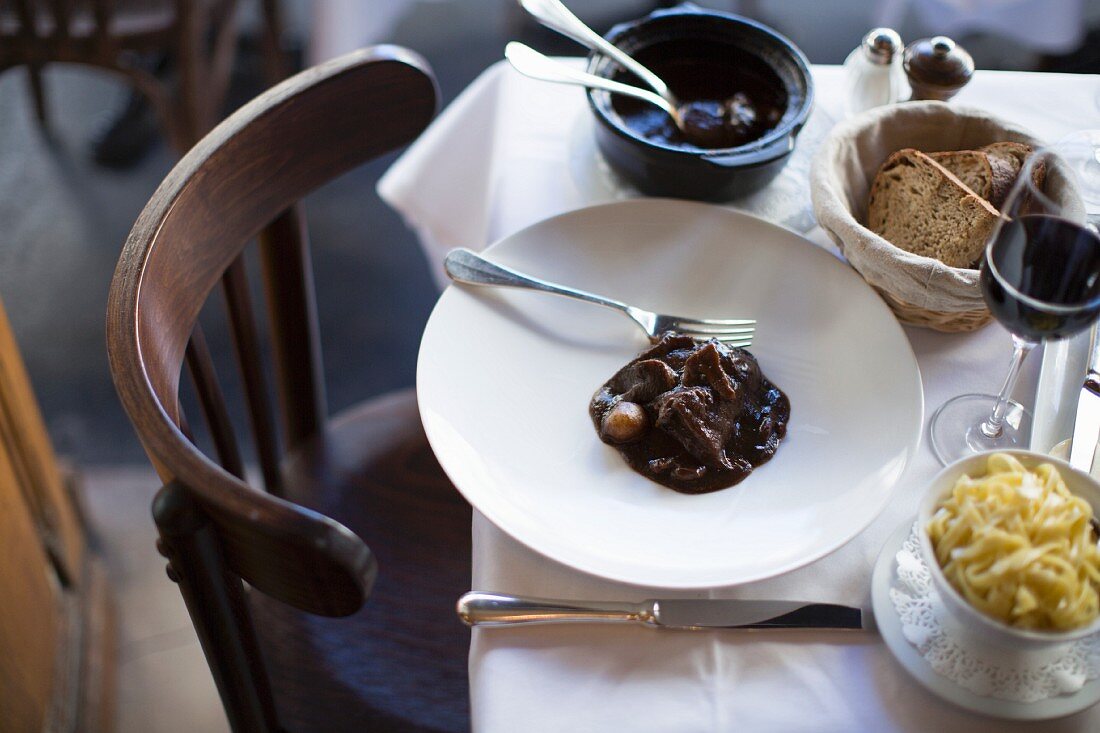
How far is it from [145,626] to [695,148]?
1.22 meters

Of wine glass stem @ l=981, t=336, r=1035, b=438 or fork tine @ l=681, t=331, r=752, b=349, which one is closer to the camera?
wine glass stem @ l=981, t=336, r=1035, b=438

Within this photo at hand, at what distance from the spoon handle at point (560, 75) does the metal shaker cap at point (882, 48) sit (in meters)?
0.22

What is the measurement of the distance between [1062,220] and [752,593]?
341 mm

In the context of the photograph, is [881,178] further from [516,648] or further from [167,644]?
[167,644]

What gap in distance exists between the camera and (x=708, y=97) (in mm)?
1049

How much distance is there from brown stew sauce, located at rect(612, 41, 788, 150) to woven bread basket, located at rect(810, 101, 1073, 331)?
108 millimetres

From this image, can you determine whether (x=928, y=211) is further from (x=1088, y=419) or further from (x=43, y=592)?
(x=43, y=592)

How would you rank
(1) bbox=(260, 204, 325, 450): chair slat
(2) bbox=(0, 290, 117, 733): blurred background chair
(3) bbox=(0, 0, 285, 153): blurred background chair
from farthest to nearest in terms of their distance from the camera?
(3) bbox=(0, 0, 285, 153): blurred background chair < (2) bbox=(0, 290, 117, 733): blurred background chair < (1) bbox=(260, 204, 325, 450): chair slat

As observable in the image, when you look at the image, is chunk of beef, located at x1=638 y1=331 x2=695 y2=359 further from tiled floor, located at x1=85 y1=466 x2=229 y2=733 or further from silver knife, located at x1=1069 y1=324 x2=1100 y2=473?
tiled floor, located at x1=85 y1=466 x2=229 y2=733

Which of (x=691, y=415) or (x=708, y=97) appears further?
(x=708, y=97)

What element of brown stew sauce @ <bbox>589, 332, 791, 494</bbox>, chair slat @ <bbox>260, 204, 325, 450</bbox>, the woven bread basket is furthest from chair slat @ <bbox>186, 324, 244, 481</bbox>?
the woven bread basket

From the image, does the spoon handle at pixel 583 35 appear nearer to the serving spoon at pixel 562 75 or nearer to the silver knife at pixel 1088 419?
the serving spoon at pixel 562 75

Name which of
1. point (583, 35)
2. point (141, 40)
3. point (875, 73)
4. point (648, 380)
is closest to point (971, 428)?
point (648, 380)

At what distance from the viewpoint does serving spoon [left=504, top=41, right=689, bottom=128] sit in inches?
37.3
